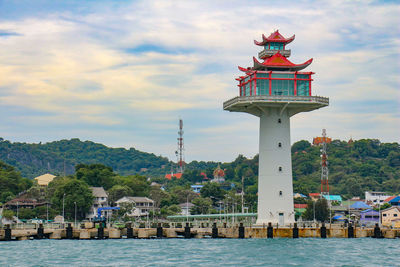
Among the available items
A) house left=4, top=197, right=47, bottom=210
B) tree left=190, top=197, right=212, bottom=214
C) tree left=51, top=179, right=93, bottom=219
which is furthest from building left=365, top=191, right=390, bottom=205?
house left=4, top=197, right=47, bottom=210

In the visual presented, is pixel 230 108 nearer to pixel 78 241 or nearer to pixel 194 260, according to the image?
pixel 78 241

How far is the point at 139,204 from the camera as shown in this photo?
115125 millimetres

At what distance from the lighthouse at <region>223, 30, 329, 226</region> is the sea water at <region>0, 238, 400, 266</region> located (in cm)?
560

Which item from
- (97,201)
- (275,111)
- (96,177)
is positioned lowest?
(97,201)

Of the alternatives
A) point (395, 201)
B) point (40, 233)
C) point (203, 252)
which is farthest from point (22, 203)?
point (203, 252)

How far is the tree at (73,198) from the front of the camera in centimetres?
9900

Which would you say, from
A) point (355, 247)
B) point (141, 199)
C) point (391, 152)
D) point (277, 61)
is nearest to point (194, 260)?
point (355, 247)

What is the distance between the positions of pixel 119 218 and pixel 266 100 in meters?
48.4

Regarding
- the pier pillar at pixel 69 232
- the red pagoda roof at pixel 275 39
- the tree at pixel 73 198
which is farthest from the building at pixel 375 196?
the pier pillar at pixel 69 232

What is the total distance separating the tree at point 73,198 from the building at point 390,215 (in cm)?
4715

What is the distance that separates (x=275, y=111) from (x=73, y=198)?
149ft

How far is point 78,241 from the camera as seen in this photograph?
195ft

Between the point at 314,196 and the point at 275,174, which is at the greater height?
the point at 275,174

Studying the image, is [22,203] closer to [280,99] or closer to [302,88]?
[280,99]
